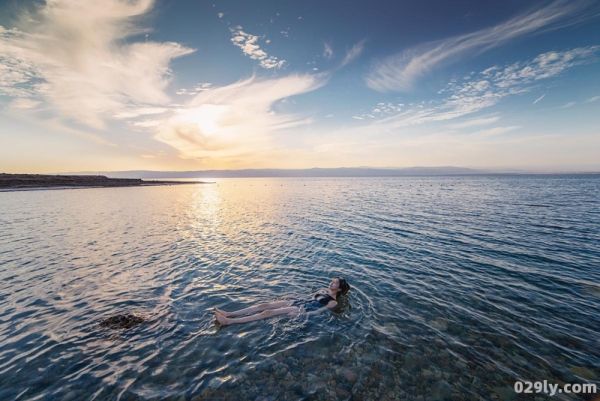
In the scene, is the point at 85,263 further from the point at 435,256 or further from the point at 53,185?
the point at 53,185

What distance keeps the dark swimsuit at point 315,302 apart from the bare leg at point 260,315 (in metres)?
0.61

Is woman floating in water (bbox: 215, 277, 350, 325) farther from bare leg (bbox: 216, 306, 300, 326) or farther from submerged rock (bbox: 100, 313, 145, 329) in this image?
submerged rock (bbox: 100, 313, 145, 329)

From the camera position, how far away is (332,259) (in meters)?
19.9

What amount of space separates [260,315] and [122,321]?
5.98 metres

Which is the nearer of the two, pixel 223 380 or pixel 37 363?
pixel 223 380

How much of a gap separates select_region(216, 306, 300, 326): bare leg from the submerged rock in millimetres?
3624

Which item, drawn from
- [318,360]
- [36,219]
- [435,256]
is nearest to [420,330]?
[318,360]

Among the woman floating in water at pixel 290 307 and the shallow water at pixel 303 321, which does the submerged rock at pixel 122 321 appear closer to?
the shallow water at pixel 303 321

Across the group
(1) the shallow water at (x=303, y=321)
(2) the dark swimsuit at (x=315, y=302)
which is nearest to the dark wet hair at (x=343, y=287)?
(2) the dark swimsuit at (x=315, y=302)

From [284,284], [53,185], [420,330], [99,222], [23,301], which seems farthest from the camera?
[53,185]

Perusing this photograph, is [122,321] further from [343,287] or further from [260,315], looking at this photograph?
[343,287]

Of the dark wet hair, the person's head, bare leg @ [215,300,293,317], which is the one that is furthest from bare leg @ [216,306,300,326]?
the dark wet hair

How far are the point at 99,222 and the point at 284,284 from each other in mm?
34537

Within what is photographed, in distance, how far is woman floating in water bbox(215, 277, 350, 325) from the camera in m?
11.2
